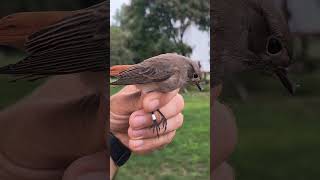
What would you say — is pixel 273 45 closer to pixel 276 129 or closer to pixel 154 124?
pixel 276 129

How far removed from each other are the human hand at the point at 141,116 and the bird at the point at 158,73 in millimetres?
43

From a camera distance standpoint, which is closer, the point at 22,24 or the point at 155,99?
the point at 155,99

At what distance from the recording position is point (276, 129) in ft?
11.0

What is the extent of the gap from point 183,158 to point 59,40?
1069mm

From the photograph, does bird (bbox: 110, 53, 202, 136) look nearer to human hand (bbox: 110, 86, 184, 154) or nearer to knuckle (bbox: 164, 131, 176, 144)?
human hand (bbox: 110, 86, 184, 154)

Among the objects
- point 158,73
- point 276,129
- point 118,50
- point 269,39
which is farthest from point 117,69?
point 276,129

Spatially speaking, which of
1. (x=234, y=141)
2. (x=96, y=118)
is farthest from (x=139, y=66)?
(x=234, y=141)

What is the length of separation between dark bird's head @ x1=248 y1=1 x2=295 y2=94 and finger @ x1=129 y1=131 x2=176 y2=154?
0.71 metres

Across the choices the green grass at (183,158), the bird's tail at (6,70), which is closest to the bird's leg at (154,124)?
the green grass at (183,158)

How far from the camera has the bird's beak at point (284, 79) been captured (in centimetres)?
332

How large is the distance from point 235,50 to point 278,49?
0.29m

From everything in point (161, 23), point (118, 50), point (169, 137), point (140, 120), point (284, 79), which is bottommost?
point (169, 137)

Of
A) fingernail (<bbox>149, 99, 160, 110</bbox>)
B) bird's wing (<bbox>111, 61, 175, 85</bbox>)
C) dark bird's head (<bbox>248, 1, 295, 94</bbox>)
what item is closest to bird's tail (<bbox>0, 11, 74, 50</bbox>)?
bird's wing (<bbox>111, 61, 175, 85</bbox>)

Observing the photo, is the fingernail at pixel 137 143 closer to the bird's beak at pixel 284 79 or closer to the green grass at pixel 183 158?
the green grass at pixel 183 158
